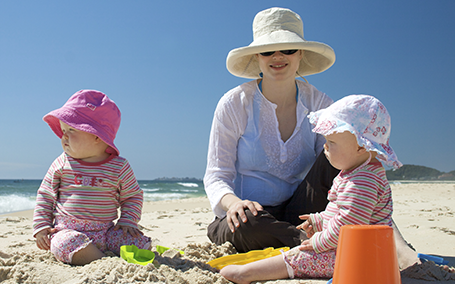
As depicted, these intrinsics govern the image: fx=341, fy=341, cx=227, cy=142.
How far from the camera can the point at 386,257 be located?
4.00 ft

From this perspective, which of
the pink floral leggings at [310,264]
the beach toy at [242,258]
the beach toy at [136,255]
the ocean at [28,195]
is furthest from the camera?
the ocean at [28,195]

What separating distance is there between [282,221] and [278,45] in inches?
49.0

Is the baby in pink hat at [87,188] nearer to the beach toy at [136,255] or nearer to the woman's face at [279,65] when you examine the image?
the beach toy at [136,255]

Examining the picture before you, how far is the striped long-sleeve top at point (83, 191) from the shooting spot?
2.08m

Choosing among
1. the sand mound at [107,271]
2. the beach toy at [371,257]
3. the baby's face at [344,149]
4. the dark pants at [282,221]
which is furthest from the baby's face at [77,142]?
the beach toy at [371,257]

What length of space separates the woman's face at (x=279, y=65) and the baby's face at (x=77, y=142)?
1335 mm

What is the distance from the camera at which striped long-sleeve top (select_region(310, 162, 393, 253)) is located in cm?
155

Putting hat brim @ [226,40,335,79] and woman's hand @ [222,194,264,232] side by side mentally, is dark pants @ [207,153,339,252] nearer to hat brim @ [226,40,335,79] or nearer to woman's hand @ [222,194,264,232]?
woman's hand @ [222,194,264,232]

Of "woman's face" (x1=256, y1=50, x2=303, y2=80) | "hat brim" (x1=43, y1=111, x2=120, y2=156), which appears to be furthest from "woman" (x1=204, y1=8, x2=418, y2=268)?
"hat brim" (x1=43, y1=111, x2=120, y2=156)

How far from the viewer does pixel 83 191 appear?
2088mm

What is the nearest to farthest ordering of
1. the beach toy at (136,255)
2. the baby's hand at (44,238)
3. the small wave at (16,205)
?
the beach toy at (136,255)
the baby's hand at (44,238)
the small wave at (16,205)

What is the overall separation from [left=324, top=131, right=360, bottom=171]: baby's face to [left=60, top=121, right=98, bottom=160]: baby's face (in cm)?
143

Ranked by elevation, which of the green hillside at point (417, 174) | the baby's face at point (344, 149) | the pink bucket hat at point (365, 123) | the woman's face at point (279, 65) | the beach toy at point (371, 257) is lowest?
the green hillside at point (417, 174)

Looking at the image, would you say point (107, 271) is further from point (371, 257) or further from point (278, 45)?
point (278, 45)
